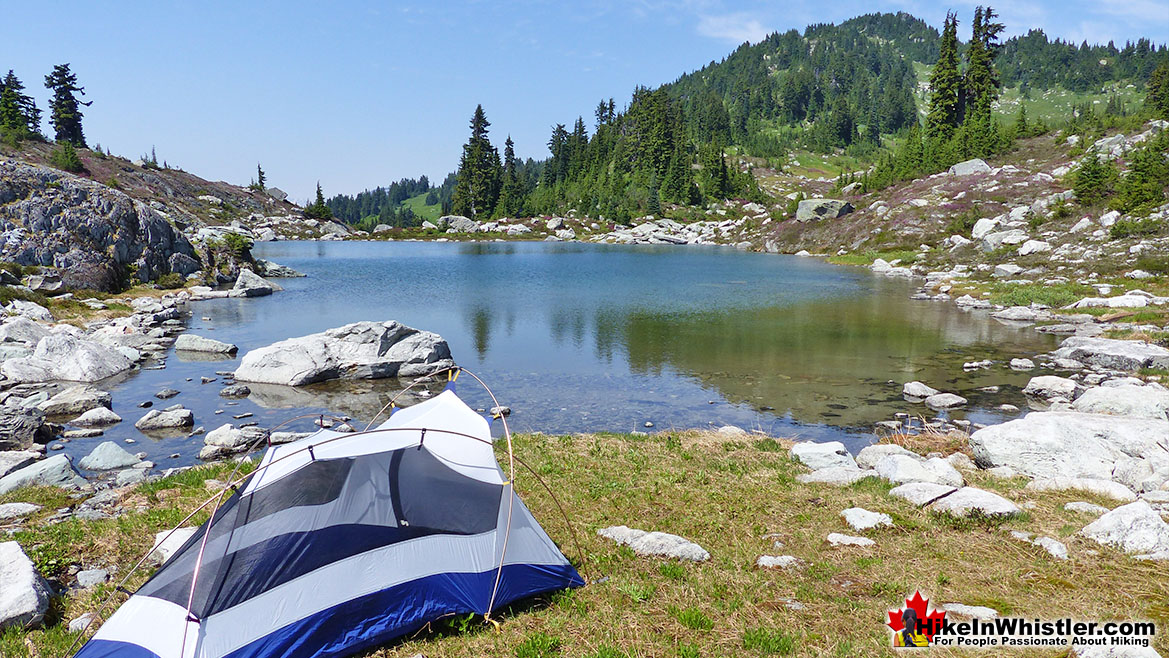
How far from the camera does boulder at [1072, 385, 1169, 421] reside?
13.7 m

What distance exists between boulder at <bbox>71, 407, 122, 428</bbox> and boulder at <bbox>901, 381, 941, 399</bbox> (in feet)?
79.4

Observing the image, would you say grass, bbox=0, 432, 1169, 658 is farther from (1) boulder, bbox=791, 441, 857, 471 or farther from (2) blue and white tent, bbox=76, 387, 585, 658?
(1) boulder, bbox=791, 441, 857, 471

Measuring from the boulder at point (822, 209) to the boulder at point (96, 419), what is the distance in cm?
8722

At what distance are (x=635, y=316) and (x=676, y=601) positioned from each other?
97.0 ft

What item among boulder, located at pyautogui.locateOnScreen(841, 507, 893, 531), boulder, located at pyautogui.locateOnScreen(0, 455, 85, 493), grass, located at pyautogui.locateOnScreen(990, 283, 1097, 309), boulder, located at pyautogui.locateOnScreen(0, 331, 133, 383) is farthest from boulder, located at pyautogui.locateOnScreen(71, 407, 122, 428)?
grass, located at pyautogui.locateOnScreen(990, 283, 1097, 309)

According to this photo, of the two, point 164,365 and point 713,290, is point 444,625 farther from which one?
point 713,290

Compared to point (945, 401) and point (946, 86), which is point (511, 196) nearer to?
point (946, 86)

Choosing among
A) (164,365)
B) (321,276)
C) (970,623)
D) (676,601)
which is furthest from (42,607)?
(321,276)

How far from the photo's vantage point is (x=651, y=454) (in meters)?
13.6

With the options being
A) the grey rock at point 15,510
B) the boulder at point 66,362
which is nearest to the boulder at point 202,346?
the boulder at point 66,362

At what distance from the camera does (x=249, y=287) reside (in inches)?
1747

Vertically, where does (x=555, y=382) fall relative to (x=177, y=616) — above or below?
below

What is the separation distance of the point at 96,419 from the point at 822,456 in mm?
19010

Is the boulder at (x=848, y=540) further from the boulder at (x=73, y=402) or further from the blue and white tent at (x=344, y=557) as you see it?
the boulder at (x=73, y=402)
